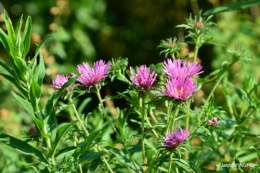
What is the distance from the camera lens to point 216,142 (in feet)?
3.43

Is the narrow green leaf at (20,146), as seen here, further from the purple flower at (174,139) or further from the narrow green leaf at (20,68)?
the purple flower at (174,139)

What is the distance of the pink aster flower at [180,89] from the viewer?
0.78 metres

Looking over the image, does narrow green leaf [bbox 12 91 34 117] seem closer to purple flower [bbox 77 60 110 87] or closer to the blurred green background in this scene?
purple flower [bbox 77 60 110 87]

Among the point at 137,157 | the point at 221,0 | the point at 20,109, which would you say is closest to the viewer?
the point at 137,157

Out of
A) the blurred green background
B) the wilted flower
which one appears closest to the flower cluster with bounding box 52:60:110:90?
the wilted flower

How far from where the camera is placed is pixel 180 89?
79 centimetres

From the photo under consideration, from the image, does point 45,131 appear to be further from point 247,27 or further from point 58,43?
point 247,27

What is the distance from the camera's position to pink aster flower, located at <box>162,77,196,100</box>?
2.57 ft

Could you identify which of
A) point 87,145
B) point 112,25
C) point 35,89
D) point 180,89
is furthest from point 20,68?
point 112,25

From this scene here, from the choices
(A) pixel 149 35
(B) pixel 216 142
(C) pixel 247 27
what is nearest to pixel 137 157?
(B) pixel 216 142

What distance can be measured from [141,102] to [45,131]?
0.58ft

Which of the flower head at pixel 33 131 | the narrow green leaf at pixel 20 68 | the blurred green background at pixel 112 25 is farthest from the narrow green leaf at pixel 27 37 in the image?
the blurred green background at pixel 112 25

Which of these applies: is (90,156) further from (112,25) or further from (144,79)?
(112,25)

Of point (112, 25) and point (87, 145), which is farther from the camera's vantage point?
point (112, 25)
